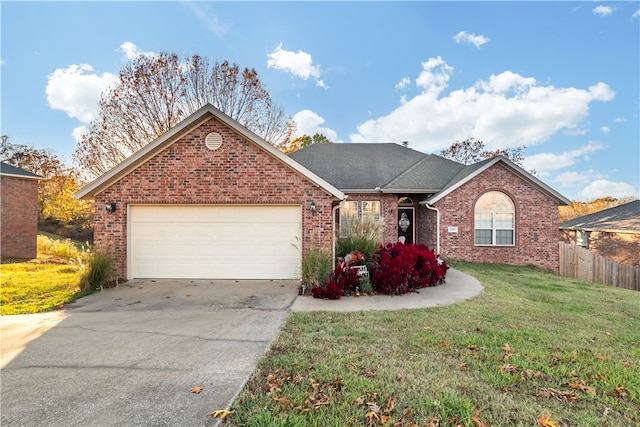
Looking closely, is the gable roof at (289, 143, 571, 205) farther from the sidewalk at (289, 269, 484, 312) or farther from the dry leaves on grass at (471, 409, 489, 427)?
the dry leaves on grass at (471, 409, 489, 427)

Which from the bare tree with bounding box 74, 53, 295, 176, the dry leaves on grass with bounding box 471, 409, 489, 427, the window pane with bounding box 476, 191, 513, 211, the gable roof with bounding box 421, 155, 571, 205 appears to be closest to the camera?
the dry leaves on grass with bounding box 471, 409, 489, 427

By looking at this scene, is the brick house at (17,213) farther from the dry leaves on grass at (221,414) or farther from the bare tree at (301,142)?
the dry leaves on grass at (221,414)

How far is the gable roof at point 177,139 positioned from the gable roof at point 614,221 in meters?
18.2

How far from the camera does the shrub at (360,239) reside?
28.3ft

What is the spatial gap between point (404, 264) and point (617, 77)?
14.5 metres

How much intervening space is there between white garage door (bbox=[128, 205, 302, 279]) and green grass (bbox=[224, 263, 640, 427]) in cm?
327

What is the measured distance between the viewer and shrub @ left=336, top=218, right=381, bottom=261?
864 centimetres

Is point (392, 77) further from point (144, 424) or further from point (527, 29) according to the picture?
point (144, 424)

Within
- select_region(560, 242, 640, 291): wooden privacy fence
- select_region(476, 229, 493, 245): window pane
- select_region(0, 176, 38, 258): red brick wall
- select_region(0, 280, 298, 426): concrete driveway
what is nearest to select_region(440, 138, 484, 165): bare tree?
select_region(560, 242, 640, 291): wooden privacy fence

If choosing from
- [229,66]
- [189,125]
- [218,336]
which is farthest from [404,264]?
[229,66]

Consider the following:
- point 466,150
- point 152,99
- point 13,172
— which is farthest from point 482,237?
point 13,172

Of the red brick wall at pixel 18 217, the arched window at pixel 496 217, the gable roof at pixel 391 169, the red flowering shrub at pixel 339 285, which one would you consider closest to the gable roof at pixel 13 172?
the red brick wall at pixel 18 217

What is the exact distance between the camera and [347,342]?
4176mm

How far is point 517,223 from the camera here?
42.1ft
